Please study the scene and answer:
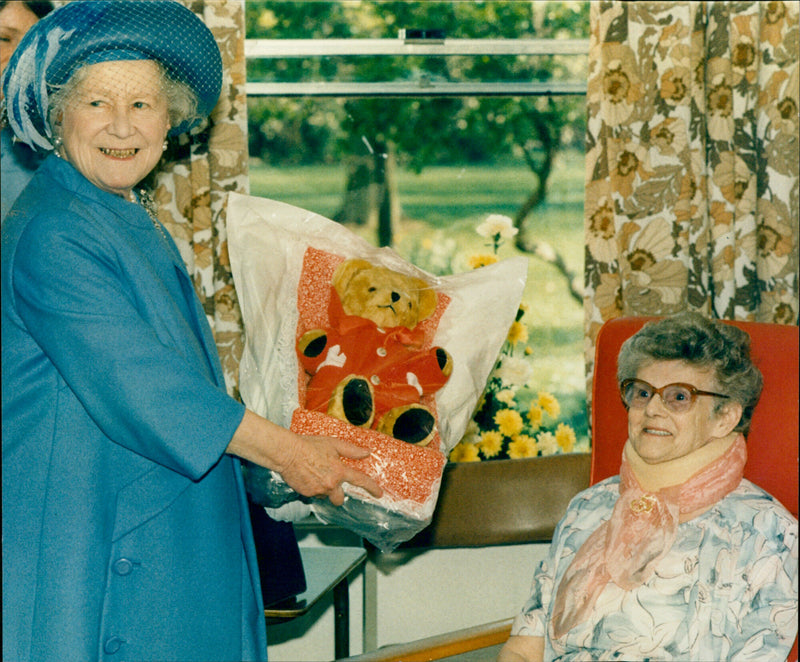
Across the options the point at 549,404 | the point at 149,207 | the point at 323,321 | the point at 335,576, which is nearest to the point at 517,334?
the point at 549,404

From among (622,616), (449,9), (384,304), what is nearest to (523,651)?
(622,616)

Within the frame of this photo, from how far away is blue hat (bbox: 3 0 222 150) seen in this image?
1521 mm

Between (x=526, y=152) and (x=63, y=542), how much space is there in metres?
2.14

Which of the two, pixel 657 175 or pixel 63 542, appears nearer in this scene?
pixel 63 542

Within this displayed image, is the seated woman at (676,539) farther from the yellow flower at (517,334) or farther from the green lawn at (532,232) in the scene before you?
the green lawn at (532,232)

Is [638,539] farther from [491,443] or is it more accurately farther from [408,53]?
[408,53]

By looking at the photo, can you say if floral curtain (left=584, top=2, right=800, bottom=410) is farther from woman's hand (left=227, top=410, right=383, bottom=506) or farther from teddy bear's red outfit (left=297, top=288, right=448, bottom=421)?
woman's hand (left=227, top=410, right=383, bottom=506)

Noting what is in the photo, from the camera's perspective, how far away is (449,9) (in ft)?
9.67

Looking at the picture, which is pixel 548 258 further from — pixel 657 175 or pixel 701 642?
pixel 701 642

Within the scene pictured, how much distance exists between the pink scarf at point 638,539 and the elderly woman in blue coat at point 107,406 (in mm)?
539

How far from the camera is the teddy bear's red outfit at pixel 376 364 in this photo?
5.76ft

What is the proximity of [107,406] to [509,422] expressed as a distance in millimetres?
1492

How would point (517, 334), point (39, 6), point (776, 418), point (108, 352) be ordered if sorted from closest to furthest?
point (108, 352) → point (776, 418) → point (39, 6) → point (517, 334)

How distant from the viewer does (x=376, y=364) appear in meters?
1.77
